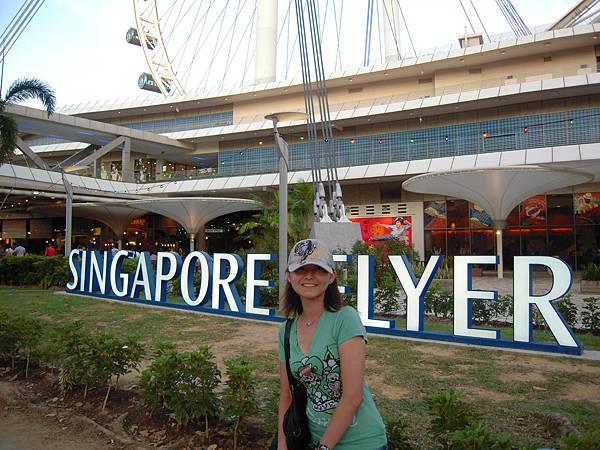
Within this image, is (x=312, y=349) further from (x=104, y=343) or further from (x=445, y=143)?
(x=445, y=143)

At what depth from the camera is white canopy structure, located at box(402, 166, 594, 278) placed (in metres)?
19.4

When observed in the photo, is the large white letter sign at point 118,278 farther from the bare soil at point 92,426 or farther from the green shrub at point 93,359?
the green shrub at point 93,359

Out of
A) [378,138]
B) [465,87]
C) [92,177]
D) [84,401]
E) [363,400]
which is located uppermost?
[465,87]

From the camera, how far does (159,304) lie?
1312 cm

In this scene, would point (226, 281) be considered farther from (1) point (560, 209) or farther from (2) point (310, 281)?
(1) point (560, 209)

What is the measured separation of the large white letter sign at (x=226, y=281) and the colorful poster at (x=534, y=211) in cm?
2332

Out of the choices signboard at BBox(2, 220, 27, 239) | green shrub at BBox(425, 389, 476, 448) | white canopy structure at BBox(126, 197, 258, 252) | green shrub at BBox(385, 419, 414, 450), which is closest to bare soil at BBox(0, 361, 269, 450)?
green shrub at BBox(385, 419, 414, 450)

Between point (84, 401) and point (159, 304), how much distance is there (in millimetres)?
7769

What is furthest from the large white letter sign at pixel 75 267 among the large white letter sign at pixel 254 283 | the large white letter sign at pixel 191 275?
the large white letter sign at pixel 254 283

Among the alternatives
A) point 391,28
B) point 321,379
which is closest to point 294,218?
point 321,379

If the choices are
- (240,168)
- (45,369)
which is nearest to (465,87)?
(240,168)

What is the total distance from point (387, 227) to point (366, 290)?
23.8 m

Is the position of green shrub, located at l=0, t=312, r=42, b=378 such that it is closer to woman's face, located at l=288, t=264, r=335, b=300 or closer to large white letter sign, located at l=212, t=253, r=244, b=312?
large white letter sign, located at l=212, t=253, r=244, b=312

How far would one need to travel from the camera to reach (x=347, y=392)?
7.17ft
